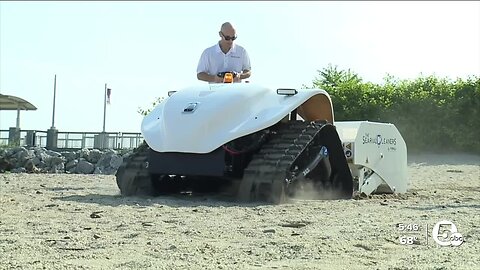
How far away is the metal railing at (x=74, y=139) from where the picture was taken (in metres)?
A: 27.3

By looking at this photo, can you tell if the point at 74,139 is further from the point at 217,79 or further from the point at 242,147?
the point at 242,147

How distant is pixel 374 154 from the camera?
9.54 meters

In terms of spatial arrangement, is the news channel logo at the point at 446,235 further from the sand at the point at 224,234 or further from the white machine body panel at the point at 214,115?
the white machine body panel at the point at 214,115

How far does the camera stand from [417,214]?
5961 millimetres

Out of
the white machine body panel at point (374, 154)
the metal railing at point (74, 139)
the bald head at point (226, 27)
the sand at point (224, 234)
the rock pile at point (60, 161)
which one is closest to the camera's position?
the sand at point (224, 234)

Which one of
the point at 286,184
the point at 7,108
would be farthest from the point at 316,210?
the point at 7,108

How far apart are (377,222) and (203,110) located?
2688 mm

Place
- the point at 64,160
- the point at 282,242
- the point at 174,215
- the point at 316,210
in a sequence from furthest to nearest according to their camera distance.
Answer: the point at 64,160
the point at 316,210
the point at 174,215
the point at 282,242

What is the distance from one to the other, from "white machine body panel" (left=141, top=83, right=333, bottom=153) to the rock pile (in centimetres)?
1113

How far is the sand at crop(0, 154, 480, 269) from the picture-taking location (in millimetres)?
3865

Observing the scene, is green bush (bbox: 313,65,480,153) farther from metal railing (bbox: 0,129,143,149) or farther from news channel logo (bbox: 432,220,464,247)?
news channel logo (bbox: 432,220,464,247)

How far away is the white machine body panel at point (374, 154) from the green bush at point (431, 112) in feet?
31.7

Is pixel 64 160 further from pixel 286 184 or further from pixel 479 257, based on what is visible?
pixel 479 257

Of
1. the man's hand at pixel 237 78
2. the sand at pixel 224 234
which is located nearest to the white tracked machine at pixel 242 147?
the sand at pixel 224 234
